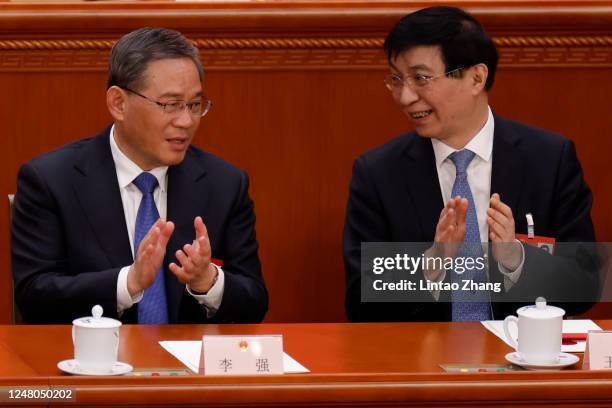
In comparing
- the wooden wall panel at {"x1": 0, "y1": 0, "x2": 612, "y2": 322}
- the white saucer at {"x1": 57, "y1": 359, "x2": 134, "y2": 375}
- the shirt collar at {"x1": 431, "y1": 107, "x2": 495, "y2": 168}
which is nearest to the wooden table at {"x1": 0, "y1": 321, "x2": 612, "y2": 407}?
the white saucer at {"x1": 57, "y1": 359, "x2": 134, "y2": 375}

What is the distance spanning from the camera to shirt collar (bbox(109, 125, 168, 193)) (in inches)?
111

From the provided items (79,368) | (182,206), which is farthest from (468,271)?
(79,368)

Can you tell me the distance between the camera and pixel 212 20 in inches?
130

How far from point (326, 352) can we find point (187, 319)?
0.58m

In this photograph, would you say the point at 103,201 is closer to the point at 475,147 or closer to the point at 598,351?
the point at 475,147

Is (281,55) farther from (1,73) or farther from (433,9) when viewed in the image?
(1,73)

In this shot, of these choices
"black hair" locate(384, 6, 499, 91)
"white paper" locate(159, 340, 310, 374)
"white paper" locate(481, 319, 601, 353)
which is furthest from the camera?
"black hair" locate(384, 6, 499, 91)

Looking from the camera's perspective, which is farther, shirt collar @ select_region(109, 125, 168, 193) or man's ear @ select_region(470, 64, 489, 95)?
man's ear @ select_region(470, 64, 489, 95)

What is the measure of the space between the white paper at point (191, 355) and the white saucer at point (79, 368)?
0.37 ft

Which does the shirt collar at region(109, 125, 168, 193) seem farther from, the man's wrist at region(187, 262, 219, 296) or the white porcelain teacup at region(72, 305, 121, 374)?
the white porcelain teacup at region(72, 305, 121, 374)

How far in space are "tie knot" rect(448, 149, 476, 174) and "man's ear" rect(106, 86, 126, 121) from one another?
2.52 ft

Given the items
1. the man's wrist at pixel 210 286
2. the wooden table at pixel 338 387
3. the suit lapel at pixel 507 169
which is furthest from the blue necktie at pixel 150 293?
the suit lapel at pixel 507 169

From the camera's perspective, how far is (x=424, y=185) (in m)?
3.00

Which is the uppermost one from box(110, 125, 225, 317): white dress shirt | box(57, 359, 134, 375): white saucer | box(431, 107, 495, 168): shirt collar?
box(431, 107, 495, 168): shirt collar
